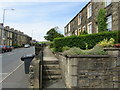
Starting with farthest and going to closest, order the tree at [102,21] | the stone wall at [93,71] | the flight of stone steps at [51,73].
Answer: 1. the tree at [102,21]
2. the flight of stone steps at [51,73]
3. the stone wall at [93,71]

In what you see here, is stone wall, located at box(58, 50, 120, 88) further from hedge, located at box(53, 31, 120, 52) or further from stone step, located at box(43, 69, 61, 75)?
hedge, located at box(53, 31, 120, 52)

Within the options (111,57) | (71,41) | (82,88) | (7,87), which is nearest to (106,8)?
(71,41)

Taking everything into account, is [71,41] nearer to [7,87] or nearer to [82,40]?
[82,40]

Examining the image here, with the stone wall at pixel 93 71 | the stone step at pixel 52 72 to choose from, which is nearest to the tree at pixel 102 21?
the stone step at pixel 52 72

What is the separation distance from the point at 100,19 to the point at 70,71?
1123 centimetres

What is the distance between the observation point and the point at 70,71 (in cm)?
542

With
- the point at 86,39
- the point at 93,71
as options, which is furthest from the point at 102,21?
the point at 93,71

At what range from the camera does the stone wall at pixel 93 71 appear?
5379 millimetres

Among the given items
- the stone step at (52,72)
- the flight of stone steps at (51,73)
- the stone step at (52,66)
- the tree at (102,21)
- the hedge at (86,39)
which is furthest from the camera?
the tree at (102,21)

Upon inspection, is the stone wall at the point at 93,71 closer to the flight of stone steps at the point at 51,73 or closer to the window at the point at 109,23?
the flight of stone steps at the point at 51,73

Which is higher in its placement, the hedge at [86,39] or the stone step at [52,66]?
the hedge at [86,39]

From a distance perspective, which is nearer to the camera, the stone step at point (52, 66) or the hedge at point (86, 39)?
the stone step at point (52, 66)

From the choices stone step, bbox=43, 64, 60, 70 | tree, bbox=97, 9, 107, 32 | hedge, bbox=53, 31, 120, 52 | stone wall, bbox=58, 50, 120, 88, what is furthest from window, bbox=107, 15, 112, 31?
stone wall, bbox=58, 50, 120, 88

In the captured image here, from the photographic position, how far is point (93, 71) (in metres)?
5.41
